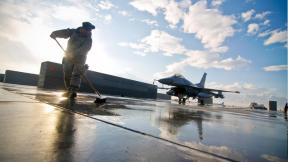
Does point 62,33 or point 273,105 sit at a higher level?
point 62,33

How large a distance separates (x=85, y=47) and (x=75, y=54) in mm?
378

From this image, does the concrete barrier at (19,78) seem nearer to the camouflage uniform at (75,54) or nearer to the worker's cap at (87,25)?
the camouflage uniform at (75,54)

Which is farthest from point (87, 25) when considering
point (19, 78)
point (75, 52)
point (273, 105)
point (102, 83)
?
point (19, 78)

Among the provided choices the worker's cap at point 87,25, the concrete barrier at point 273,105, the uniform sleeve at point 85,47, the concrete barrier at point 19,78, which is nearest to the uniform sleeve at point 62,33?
the worker's cap at point 87,25

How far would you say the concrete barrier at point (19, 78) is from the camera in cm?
4741

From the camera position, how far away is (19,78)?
1937 inches

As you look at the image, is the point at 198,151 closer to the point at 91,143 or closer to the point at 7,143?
the point at 91,143

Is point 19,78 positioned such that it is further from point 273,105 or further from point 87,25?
point 273,105

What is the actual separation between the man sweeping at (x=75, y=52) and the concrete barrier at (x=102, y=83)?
30.6 meters

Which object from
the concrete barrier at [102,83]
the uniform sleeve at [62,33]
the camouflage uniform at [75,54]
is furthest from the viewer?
the concrete barrier at [102,83]

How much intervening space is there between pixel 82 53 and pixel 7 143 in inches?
194

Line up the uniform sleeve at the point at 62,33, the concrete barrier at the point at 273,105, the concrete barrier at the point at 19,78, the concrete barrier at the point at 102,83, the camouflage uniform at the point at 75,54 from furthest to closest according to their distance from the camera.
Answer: the concrete barrier at the point at 19,78, the concrete barrier at the point at 273,105, the concrete barrier at the point at 102,83, the uniform sleeve at the point at 62,33, the camouflage uniform at the point at 75,54

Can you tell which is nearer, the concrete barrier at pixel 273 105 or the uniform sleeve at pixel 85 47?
the uniform sleeve at pixel 85 47

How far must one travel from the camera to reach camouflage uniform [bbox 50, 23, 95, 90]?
5.61 m
